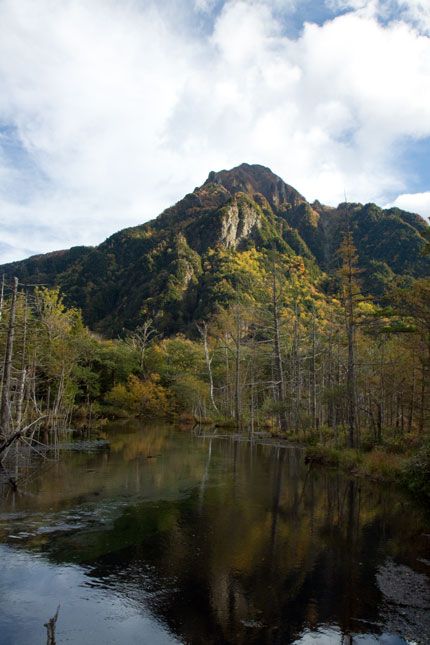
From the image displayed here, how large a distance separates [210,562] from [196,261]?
4525 inches

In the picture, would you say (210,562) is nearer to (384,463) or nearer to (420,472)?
(420,472)

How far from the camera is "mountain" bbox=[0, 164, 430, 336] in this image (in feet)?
357

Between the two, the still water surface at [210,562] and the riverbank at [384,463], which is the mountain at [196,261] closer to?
the riverbank at [384,463]

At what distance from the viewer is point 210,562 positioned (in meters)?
9.52

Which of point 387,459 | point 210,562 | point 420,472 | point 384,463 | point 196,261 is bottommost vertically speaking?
point 210,562

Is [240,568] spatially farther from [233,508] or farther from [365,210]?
[365,210]

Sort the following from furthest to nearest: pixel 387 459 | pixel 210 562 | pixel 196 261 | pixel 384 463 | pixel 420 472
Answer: pixel 196 261, pixel 387 459, pixel 384 463, pixel 420 472, pixel 210 562

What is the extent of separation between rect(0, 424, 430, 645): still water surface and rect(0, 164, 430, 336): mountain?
3136 inches

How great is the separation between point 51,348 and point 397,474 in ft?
96.0

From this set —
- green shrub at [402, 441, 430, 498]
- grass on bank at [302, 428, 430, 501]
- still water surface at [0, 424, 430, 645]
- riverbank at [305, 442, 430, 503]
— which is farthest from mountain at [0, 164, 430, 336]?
still water surface at [0, 424, 430, 645]

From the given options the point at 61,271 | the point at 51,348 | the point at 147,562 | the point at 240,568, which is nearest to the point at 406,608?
the point at 240,568

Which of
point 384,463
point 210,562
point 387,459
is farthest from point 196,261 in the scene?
point 210,562

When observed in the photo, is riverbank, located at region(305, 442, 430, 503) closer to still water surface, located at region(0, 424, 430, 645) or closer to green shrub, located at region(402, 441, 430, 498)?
green shrub, located at region(402, 441, 430, 498)

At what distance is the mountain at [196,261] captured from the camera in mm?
108938
